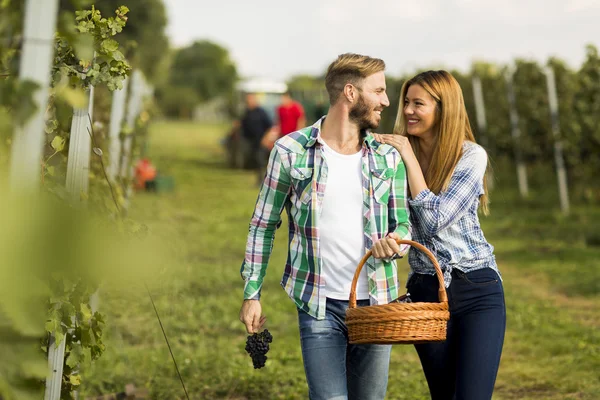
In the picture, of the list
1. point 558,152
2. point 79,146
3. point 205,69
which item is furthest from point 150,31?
point 205,69

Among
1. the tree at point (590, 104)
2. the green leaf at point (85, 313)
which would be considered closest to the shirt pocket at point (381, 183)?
the green leaf at point (85, 313)

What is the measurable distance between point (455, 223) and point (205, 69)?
140 m

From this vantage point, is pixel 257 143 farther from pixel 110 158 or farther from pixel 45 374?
pixel 45 374

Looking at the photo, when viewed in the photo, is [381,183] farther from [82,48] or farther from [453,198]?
[82,48]

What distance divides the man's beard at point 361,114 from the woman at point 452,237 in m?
0.11

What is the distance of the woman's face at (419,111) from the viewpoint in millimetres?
3566

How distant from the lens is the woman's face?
3.57m

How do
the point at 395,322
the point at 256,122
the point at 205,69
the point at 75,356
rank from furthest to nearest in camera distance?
the point at 205,69 → the point at 256,122 → the point at 75,356 → the point at 395,322

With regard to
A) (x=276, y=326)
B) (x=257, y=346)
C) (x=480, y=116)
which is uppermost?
(x=480, y=116)

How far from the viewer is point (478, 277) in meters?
3.49

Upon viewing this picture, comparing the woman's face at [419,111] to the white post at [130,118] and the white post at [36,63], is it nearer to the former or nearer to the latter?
the white post at [36,63]

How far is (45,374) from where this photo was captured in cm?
182

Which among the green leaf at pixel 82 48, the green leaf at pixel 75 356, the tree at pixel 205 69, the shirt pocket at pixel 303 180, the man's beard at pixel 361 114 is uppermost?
the tree at pixel 205 69

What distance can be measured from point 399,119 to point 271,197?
660mm
